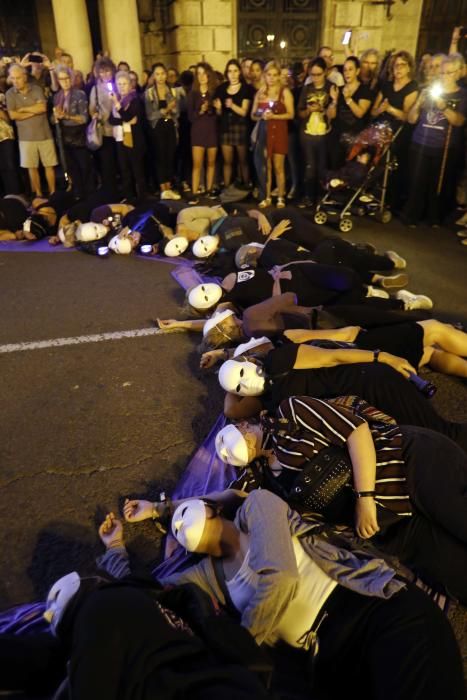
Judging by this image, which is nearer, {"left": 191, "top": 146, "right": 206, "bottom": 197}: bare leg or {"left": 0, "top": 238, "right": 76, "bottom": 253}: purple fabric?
{"left": 0, "top": 238, "right": 76, "bottom": 253}: purple fabric

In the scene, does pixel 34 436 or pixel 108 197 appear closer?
pixel 34 436

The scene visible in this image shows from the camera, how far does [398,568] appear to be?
2229 mm

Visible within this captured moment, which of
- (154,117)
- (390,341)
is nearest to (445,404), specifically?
(390,341)

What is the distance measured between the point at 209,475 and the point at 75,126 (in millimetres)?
7060

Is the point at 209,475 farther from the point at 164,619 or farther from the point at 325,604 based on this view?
the point at 164,619

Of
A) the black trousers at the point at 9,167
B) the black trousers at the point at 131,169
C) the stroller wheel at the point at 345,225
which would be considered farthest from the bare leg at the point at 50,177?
the stroller wheel at the point at 345,225

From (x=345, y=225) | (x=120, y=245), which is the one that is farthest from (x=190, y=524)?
(x=345, y=225)

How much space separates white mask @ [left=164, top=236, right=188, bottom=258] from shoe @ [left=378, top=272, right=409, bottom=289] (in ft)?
7.56

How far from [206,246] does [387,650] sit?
4620 millimetres

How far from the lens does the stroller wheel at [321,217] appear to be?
6910 millimetres

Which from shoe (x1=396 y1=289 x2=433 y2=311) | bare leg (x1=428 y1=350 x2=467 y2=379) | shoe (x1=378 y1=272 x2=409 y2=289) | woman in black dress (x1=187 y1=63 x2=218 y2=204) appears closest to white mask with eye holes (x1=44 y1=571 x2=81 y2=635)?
bare leg (x1=428 y1=350 x2=467 y2=379)

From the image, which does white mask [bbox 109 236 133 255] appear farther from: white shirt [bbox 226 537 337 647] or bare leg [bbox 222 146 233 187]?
white shirt [bbox 226 537 337 647]

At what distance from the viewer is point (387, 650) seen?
1.66m

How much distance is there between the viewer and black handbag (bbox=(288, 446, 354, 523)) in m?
2.23
